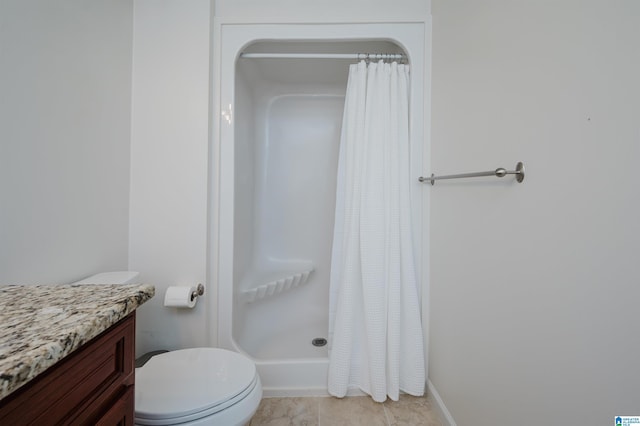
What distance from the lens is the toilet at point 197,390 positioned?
0.75m

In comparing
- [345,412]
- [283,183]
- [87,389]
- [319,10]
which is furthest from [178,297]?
[319,10]

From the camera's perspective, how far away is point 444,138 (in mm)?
1273

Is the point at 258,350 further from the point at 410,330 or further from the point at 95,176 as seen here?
the point at 95,176

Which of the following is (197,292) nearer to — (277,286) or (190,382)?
(190,382)

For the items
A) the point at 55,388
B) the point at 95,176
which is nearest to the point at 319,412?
the point at 55,388

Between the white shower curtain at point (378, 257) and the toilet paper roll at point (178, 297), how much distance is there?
2.48 feet

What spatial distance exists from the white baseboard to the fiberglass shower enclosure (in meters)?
0.56

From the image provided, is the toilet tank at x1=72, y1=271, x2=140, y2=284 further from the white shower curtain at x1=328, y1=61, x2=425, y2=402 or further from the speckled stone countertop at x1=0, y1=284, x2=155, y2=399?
the white shower curtain at x1=328, y1=61, x2=425, y2=402

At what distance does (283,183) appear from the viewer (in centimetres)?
227

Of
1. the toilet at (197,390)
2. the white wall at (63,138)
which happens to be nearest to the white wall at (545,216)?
the toilet at (197,390)

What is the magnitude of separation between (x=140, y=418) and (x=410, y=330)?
1.17m

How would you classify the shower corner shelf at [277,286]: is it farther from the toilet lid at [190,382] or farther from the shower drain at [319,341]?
the toilet lid at [190,382]

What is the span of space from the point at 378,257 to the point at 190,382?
950mm

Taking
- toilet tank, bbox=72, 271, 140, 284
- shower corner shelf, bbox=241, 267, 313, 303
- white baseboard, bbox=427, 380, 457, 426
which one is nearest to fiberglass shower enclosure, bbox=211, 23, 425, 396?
shower corner shelf, bbox=241, 267, 313, 303
